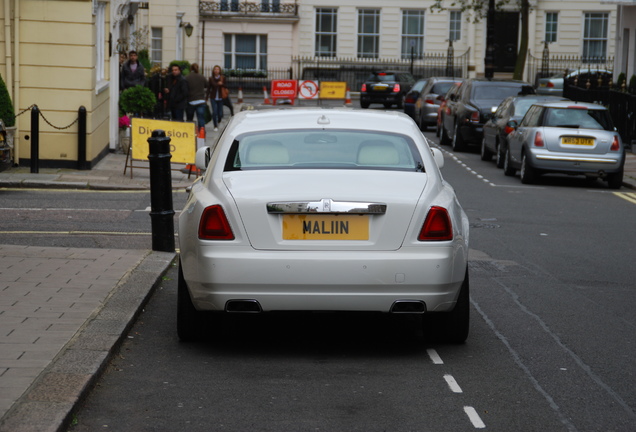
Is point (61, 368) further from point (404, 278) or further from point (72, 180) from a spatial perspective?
point (72, 180)

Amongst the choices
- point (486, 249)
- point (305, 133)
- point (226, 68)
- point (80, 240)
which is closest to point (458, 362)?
point (305, 133)

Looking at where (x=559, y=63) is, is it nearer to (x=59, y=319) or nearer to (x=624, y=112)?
(x=624, y=112)

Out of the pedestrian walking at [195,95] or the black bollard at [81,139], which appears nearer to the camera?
the black bollard at [81,139]

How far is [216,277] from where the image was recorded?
668 centimetres

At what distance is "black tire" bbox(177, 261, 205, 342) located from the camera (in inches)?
283

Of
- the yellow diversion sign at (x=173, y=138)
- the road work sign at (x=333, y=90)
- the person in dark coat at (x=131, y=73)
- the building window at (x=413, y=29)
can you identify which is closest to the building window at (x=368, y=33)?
the building window at (x=413, y=29)

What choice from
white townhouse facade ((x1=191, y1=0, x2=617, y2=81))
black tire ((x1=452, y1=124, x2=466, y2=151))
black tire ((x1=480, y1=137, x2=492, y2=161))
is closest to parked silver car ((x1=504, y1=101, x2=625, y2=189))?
black tire ((x1=480, y1=137, x2=492, y2=161))

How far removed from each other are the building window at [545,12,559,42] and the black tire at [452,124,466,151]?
34.7 m

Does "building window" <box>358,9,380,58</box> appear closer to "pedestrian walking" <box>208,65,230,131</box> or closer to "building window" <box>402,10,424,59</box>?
"building window" <box>402,10,424,59</box>

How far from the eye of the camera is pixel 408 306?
6758 mm

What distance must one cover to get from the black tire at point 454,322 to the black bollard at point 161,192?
3.88 metres

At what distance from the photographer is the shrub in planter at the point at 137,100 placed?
22.8 m

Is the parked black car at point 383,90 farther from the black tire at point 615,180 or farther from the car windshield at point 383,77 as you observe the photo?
the black tire at point 615,180

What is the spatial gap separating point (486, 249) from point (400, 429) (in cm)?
658
